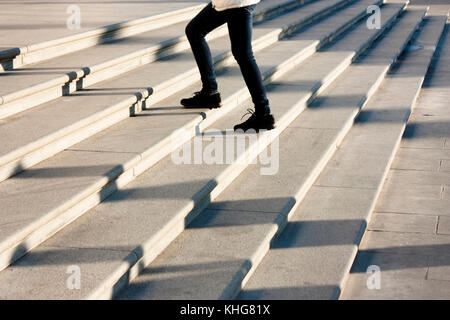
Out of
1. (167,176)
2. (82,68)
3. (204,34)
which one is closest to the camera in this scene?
(167,176)

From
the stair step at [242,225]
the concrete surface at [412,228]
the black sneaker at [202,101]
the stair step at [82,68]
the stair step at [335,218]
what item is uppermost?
the stair step at [82,68]

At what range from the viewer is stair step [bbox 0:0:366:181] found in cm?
428

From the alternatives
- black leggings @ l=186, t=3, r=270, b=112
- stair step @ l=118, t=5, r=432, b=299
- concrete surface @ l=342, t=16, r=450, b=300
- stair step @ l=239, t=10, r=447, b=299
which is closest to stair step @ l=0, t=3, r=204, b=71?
black leggings @ l=186, t=3, r=270, b=112

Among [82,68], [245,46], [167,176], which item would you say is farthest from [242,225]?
[82,68]

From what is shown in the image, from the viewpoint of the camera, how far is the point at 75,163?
14.4ft

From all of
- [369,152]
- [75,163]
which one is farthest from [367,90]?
[75,163]

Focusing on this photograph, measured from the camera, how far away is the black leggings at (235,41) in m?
5.09

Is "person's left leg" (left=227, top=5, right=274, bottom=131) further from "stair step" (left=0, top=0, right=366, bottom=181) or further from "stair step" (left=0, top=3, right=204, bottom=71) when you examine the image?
"stair step" (left=0, top=3, right=204, bottom=71)

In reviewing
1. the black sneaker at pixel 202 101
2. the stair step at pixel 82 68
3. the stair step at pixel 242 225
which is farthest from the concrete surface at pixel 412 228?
the stair step at pixel 82 68

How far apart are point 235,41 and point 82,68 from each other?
1398 mm

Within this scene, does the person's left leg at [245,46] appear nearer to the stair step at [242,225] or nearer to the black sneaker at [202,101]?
the black sneaker at [202,101]

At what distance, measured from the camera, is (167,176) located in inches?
183

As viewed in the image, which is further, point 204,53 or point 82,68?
point 82,68

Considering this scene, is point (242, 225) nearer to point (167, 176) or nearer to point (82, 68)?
point (167, 176)
